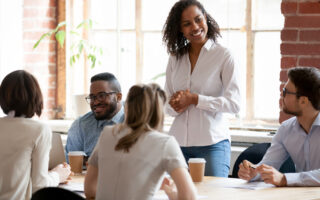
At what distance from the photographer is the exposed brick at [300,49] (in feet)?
12.7

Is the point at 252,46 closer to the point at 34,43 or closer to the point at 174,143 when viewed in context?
the point at 34,43

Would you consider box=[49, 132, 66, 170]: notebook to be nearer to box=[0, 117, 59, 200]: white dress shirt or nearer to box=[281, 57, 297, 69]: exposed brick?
box=[0, 117, 59, 200]: white dress shirt

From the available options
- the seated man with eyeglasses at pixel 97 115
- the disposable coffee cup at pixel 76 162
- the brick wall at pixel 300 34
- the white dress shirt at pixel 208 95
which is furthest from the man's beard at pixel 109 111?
the brick wall at pixel 300 34

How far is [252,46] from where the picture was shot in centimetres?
445

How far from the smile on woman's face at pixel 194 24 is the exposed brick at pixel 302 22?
88 centimetres

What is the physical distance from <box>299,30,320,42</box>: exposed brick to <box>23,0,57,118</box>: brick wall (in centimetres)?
213

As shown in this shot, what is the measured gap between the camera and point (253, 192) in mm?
2537

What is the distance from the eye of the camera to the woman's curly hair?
131 inches

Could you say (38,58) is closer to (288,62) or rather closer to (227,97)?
(288,62)

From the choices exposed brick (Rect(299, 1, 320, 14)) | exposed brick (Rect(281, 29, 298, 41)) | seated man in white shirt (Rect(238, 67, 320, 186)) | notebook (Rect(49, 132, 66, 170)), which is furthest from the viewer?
exposed brick (Rect(281, 29, 298, 41))

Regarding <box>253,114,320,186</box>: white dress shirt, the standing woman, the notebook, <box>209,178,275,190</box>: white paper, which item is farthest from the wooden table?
the standing woman

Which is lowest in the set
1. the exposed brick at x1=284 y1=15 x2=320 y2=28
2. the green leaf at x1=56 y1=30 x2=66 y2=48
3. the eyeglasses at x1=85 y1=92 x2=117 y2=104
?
the eyeglasses at x1=85 y1=92 x2=117 y2=104

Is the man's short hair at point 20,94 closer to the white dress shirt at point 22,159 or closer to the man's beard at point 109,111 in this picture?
the white dress shirt at point 22,159

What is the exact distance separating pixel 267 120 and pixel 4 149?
2506 mm
